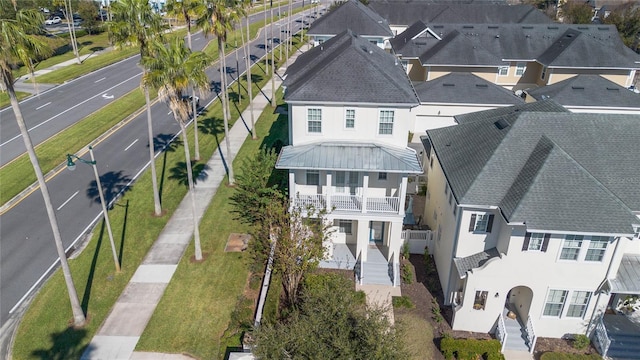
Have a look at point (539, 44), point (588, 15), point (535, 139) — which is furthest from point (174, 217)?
point (588, 15)

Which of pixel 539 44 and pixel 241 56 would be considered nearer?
pixel 539 44

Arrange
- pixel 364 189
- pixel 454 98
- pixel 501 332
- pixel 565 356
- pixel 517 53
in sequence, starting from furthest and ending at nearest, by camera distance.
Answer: pixel 517 53, pixel 454 98, pixel 364 189, pixel 501 332, pixel 565 356

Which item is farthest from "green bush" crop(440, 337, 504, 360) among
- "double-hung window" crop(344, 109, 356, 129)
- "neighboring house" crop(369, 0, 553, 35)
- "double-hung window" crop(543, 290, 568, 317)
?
"neighboring house" crop(369, 0, 553, 35)

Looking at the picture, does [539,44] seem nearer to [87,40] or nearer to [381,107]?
[381,107]

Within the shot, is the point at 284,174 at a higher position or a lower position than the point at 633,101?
lower

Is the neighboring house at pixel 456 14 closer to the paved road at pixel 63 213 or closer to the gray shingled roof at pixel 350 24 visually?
the gray shingled roof at pixel 350 24

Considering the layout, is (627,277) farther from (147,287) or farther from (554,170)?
(147,287)

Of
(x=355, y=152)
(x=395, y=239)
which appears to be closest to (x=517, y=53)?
(x=355, y=152)
